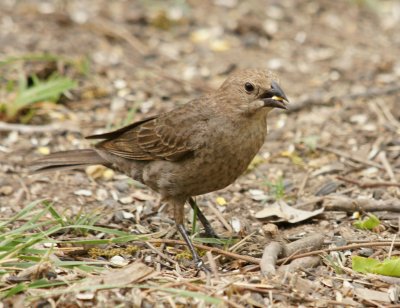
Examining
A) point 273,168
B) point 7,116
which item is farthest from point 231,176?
point 7,116

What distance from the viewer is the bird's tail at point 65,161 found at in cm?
546

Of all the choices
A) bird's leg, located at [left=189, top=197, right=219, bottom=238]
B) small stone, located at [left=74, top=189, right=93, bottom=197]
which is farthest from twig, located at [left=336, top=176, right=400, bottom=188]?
small stone, located at [left=74, top=189, right=93, bottom=197]

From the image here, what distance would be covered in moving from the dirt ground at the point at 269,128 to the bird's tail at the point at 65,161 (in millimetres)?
246

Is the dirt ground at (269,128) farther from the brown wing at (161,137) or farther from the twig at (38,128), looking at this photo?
the brown wing at (161,137)

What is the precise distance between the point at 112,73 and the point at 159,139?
8.69 feet

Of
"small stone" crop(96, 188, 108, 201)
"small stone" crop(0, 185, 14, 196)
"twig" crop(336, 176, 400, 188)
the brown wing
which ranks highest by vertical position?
the brown wing

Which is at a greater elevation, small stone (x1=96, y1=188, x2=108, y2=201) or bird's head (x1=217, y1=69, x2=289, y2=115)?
bird's head (x1=217, y1=69, x2=289, y2=115)

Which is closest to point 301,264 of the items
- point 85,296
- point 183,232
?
point 183,232

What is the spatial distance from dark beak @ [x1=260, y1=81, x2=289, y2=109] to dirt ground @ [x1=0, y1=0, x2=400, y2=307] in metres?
0.82

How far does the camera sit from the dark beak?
15.2 feet

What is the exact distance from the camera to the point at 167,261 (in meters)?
4.61

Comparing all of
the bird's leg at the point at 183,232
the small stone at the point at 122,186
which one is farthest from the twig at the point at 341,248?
the small stone at the point at 122,186

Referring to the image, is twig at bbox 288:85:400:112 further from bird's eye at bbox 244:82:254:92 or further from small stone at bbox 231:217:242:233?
bird's eye at bbox 244:82:254:92

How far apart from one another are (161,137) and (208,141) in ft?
1.57
